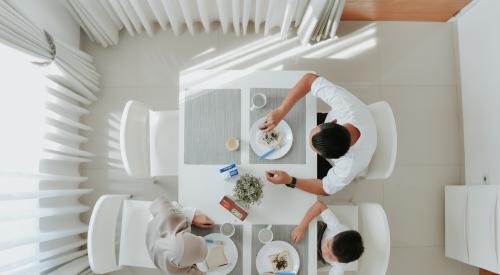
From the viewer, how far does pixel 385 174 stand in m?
2.14

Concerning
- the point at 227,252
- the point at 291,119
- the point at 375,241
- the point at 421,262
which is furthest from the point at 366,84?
the point at 227,252

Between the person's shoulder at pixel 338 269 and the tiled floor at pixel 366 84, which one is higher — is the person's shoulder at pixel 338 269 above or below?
below

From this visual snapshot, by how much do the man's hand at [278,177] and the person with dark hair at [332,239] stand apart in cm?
22

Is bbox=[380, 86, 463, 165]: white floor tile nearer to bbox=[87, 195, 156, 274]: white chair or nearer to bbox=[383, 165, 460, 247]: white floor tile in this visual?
bbox=[383, 165, 460, 247]: white floor tile

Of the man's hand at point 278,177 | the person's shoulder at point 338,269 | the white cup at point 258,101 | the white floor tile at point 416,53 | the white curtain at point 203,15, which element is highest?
the white curtain at point 203,15

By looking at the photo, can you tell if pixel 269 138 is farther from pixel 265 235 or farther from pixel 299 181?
pixel 265 235

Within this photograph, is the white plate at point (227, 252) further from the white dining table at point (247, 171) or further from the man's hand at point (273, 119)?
the man's hand at point (273, 119)

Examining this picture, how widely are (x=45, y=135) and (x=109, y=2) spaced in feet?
3.53

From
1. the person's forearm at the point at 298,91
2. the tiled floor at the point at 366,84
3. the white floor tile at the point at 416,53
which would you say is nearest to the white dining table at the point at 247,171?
the person's forearm at the point at 298,91

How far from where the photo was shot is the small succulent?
198 centimetres

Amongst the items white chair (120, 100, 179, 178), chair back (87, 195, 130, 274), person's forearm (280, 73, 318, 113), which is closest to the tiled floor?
white chair (120, 100, 179, 178)

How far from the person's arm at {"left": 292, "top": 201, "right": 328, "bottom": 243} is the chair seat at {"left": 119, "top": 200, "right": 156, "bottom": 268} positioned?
96 centimetres

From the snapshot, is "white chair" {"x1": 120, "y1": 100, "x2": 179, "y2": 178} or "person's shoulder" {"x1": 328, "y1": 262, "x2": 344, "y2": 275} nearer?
"person's shoulder" {"x1": 328, "y1": 262, "x2": 344, "y2": 275}

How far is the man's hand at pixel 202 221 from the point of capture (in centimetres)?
205
